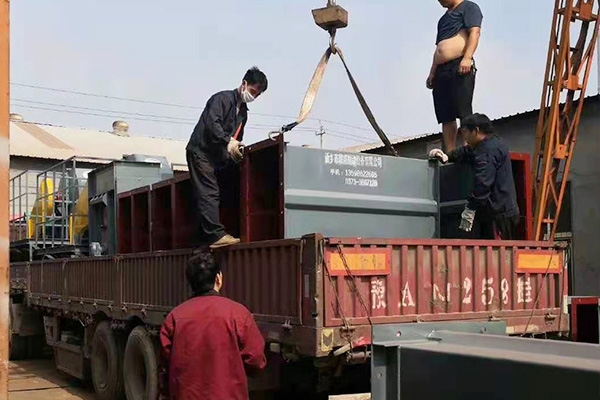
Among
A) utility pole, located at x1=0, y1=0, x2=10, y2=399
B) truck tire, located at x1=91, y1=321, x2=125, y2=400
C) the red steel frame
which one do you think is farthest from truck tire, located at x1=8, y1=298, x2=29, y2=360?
utility pole, located at x1=0, y1=0, x2=10, y2=399

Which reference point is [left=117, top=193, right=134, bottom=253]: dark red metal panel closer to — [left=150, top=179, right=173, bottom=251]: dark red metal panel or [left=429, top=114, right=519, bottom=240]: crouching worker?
[left=150, top=179, right=173, bottom=251]: dark red metal panel

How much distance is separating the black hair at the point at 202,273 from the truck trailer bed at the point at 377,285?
92cm

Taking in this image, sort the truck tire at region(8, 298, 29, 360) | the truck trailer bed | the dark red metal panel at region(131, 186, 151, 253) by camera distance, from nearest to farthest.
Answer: the truck trailer bed, the dark red metal panel at region(131, 186, 151, 253), the truck tire at region(8, 298, 29, 360)

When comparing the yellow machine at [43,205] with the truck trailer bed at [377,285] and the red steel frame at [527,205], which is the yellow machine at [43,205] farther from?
the red steel frame at [527,205]

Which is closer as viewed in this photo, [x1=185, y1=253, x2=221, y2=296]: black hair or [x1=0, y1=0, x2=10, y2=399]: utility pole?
[x1=0, y1=0, x2=10, y2=399]: utility pole

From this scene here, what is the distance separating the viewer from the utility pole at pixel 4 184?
1.91 meters

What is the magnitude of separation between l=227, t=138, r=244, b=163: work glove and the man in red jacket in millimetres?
2008

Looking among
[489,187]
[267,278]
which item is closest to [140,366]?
[267,278]

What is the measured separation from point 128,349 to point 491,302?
3729 mm

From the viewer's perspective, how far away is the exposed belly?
21.5 ft

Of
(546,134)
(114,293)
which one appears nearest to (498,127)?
(546,134)

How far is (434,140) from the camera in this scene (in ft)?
44.2

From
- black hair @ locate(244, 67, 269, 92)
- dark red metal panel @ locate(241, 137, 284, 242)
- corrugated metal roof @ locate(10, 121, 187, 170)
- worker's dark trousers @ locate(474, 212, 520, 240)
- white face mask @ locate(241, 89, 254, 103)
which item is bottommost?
worker's dark trousers @ locate(474, 212, 520, 240)

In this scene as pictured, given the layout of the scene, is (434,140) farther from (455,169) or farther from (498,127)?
(455,169)
